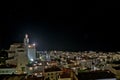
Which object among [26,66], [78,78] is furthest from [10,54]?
[78,78]

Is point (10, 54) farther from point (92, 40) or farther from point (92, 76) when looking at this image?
point (92, 40)

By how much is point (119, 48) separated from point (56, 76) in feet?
127

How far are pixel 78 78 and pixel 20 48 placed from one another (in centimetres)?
854

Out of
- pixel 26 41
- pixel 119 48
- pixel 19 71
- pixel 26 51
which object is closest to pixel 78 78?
pixel 19 71

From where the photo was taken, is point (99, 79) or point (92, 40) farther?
point (92, 40)

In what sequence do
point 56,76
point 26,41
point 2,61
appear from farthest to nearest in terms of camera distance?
point 26,41 < point 2,61 < point 56,76

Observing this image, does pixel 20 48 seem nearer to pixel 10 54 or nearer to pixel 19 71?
pixel 10 54

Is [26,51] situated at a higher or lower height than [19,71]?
higher

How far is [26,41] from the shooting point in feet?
70.3

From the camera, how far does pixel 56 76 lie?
1489 cm

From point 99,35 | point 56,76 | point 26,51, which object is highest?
point 99,35

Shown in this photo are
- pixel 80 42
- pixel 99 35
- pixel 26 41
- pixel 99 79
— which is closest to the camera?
pixel 99 79

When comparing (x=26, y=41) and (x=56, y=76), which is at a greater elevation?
(x=26, y=41)

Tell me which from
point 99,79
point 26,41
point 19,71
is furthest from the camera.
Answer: point 26,41
